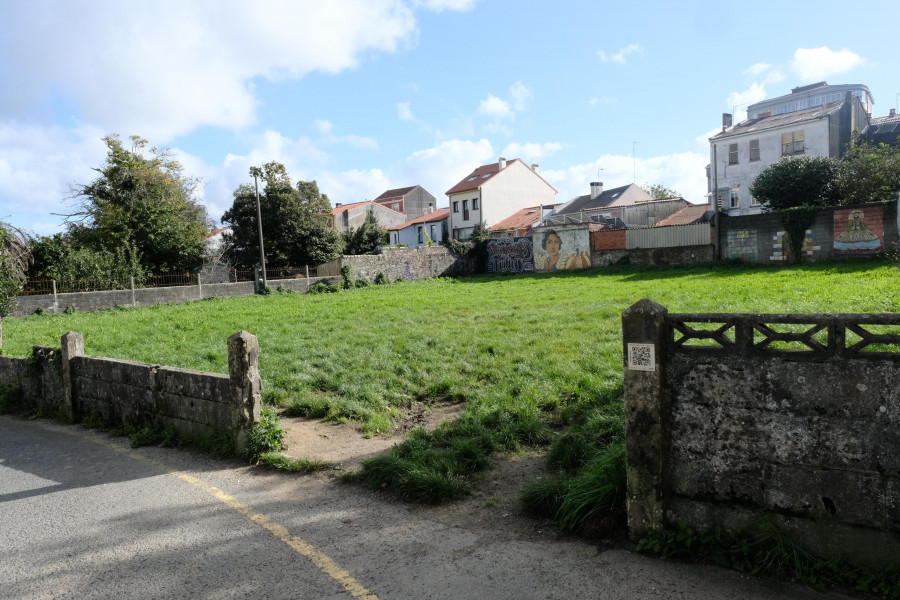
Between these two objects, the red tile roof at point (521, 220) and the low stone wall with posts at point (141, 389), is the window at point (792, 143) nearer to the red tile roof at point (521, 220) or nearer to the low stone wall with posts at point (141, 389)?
the red tile roof at point (521, 220)

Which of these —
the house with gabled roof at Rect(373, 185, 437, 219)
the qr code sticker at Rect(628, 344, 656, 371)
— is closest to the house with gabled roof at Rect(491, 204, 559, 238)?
the house with gabled roof at Rect(373, 185, 437, 219)

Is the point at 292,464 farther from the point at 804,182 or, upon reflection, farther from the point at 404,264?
the point at 804,182

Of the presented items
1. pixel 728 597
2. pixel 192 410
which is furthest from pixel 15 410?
pixel 728 597

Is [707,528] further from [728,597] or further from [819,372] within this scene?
[819,372]

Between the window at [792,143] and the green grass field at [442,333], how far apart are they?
17.1 metres

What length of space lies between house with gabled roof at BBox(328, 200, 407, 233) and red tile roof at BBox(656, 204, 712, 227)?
28090 millimetres

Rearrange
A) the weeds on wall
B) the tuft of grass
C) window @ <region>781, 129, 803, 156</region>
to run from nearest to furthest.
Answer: the weeds on wall
the tuft of grass
window @ <region>781, 129, 803, 156</region>

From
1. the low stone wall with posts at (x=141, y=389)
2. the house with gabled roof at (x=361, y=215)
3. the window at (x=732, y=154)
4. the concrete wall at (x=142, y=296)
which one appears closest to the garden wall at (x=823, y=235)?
the window at (x=732, y=154)

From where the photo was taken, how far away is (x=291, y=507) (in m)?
5.82

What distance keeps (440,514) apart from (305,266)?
27.2 metres

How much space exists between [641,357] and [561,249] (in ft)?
94.6

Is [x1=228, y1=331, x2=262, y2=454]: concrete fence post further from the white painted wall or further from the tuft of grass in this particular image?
the white painted wall

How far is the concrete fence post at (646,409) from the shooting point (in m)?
4.36

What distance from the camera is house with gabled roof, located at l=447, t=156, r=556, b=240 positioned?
51.8 meters
